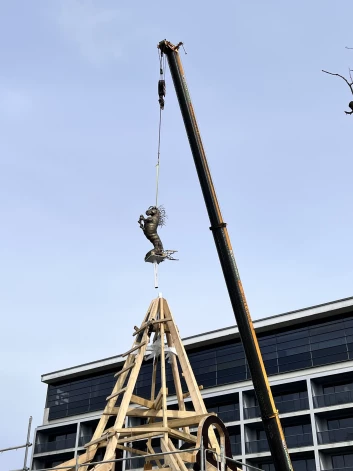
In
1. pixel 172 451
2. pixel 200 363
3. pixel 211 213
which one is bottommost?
pixel 172 451

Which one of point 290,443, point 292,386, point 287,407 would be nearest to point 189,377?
point 290,443

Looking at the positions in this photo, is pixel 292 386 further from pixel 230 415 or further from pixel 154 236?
pixel 154 236

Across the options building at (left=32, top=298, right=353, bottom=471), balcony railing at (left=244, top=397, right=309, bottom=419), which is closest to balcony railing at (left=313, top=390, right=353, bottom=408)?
building at (left=32, top=298, right=353, bottom=471)

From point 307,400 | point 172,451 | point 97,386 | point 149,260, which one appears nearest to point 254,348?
point 172,451

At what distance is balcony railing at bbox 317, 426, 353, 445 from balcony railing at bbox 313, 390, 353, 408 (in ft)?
5.56

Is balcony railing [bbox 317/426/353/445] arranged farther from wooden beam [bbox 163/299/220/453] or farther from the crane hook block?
the crane hook block

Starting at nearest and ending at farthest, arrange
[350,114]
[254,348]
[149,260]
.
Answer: [350,114]
[254,348]
[149,260]

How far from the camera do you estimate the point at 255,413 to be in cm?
4384

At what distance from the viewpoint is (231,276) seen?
17.7m

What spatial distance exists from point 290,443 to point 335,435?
328 centimetres

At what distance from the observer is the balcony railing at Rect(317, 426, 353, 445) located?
40250mm

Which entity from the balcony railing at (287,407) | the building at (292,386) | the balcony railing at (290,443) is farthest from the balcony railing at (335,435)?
the balcony railing at (287,407)

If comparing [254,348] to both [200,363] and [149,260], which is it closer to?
[149,260]

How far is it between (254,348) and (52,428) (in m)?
40.8
